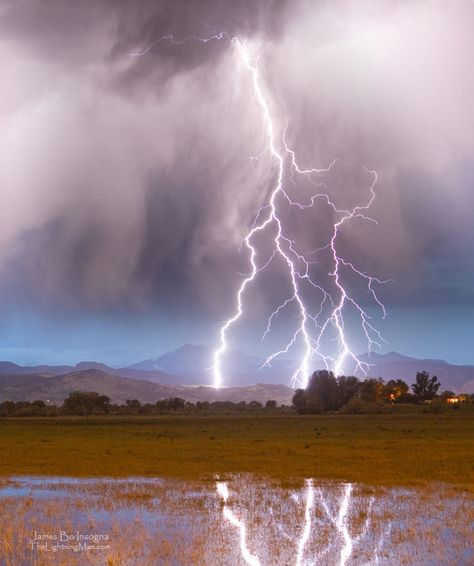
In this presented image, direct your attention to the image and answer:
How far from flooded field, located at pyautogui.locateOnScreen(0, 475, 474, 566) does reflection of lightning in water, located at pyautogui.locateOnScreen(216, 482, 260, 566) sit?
28 millimetres

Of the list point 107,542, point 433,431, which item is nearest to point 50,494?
point 107,542

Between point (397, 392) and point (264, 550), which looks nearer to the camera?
point (264, 550)

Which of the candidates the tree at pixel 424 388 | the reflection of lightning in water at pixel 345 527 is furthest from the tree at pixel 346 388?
the reflection of lightning in water at pixel 345 527

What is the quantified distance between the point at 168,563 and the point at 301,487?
11272 millimetres

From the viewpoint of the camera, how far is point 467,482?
23.6 meters

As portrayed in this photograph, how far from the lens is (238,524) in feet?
54.1

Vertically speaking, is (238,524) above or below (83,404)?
below

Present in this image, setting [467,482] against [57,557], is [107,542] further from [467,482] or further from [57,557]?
[467,482]

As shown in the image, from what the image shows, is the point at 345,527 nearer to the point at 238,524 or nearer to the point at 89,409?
the point at 238,524

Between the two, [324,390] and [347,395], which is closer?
[324,390]

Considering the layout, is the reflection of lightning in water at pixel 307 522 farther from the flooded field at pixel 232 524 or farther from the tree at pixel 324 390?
the tree at pixel 324 390

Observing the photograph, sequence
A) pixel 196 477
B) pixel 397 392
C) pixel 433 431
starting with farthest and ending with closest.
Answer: pixel 397 392 < pixel 433 431 < pixel 196 477

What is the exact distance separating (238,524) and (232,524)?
0.15 metres

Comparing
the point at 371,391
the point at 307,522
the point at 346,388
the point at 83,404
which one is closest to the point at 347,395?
the point at 346,388
